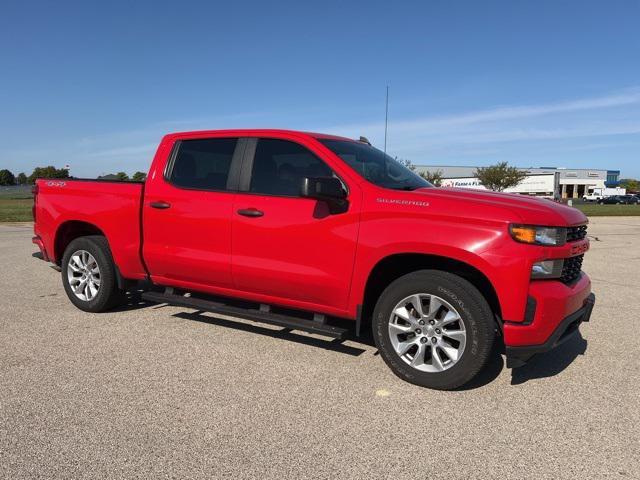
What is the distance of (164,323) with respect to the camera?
5.47 meters

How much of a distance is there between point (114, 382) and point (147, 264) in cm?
164

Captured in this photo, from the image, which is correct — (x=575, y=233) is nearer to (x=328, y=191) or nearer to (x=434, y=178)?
(x=328, y=191)

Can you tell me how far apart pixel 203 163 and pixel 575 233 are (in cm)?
327

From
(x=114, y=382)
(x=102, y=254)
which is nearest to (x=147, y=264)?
(x=102, y=254)

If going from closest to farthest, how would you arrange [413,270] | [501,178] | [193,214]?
1. [413,270]
2. [193,214]
3. [501,178]

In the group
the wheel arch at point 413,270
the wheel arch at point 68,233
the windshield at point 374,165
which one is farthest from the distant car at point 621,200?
the wheel arch at point 68,233

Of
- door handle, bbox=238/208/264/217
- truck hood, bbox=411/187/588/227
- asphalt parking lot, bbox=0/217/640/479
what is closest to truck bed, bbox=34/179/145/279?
asphalt parking lot, bbox=0/217/640/479

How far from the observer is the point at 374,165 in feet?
15.2

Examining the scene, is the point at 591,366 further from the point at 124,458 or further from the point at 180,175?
the point at 180,175

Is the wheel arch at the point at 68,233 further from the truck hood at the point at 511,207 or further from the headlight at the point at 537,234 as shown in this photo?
the headlight at the point at 537,234

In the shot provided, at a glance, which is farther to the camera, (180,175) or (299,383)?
(180,175)

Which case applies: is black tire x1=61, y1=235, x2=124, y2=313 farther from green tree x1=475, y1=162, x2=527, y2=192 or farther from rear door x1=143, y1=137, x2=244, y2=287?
green tree x1=475, y1=162, x2=527, y2=192

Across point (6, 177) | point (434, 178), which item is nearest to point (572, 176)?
→ point (434, 178)

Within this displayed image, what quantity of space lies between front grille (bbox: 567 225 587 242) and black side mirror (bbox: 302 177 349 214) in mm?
1619
